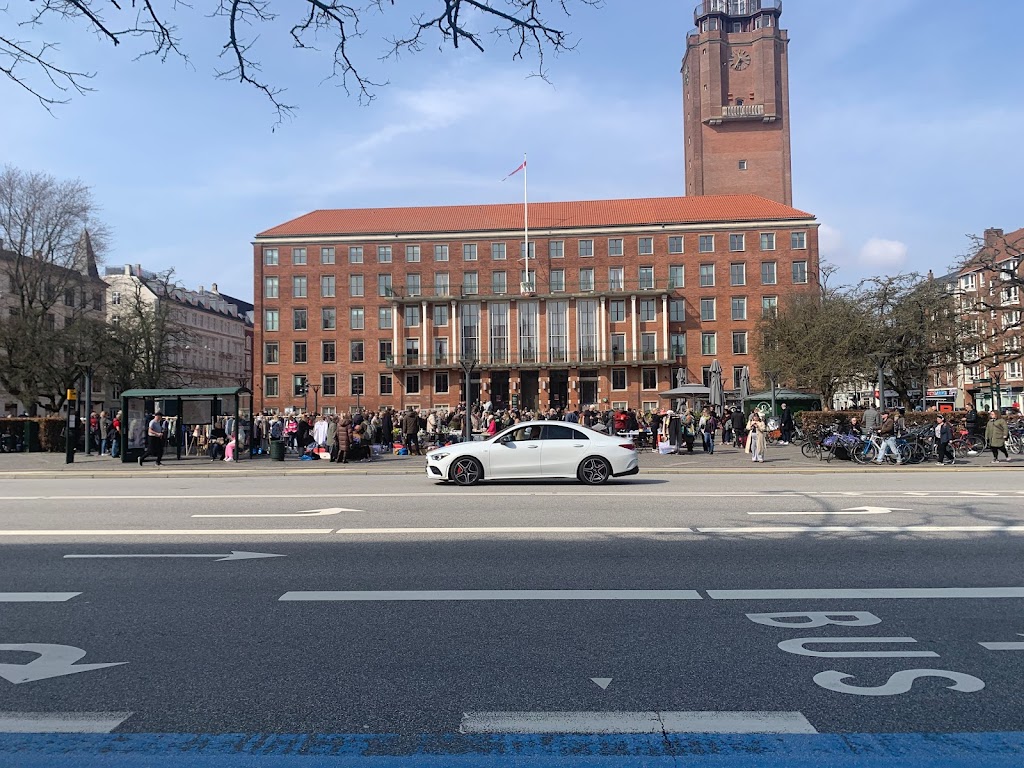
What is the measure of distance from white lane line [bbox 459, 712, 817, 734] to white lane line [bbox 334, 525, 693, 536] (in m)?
5.93

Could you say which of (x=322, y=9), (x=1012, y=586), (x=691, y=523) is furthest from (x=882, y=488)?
(x=322, y=9)

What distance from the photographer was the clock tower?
3482 inches

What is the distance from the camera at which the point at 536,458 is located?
17.5 m

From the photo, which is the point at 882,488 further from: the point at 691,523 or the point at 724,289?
the point at 724,289

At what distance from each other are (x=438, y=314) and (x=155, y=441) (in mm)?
55332

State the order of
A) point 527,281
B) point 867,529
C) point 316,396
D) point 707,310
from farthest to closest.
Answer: point 707,310, point 527,281, point 316,396, point 867,529

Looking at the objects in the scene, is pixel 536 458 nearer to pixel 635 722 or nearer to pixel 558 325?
pixel 635 722

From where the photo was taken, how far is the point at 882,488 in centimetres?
1609

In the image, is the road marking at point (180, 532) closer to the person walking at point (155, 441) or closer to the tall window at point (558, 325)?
the person walking at point (155, 441)

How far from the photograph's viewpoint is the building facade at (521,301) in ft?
258

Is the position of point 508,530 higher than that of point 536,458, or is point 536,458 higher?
point 536,458

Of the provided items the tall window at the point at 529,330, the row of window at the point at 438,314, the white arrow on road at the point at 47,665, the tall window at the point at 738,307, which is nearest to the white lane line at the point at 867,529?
the white arrow on road at the point at 47,665

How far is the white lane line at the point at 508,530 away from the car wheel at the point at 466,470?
23.1ft

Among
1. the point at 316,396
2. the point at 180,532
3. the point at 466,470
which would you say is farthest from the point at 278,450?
the point at 316,396
